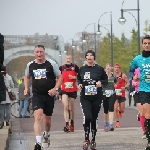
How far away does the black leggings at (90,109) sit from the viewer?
12.5 meters

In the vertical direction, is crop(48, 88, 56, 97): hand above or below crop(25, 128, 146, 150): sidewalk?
above

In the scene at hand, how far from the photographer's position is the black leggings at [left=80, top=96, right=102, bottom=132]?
41.0 ft

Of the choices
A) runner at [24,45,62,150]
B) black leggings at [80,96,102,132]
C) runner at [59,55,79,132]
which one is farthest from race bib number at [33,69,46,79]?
runner at [59,55,79,132]

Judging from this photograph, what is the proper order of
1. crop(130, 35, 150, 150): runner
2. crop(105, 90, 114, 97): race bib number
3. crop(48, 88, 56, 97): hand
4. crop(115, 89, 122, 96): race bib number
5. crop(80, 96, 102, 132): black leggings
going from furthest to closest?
crop(115, 89, 122, 96): race bib number < crop(105, 90, 114, 97): race bib number < crop(80, 96, 102, 132): black leggings < crop(48, 88, 56, 97): hand < crop(130, 35, 150, 150): runner

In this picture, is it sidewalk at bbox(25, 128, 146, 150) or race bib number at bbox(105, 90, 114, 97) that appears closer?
sidewalk at bbox(25, 128, 146, 150)

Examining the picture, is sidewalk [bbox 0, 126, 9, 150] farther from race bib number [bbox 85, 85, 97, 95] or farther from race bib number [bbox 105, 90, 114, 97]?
race bib number [bbox 105, 90, 114, 97]

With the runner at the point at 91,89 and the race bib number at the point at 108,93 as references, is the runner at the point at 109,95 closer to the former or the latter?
the race bib number at the point at 108,93

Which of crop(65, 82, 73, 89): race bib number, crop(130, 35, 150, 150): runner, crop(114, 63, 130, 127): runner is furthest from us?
crop(114, 63, 130, 127): runner

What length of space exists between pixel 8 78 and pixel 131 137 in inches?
264

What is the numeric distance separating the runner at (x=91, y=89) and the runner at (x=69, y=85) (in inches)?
156

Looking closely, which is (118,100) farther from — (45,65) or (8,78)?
(45,65)

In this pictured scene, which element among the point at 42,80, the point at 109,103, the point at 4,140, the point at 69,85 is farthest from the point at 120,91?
the point at 42,80

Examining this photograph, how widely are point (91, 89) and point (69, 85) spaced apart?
472 cm

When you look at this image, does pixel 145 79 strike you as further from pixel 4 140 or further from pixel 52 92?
pixel 4 140
